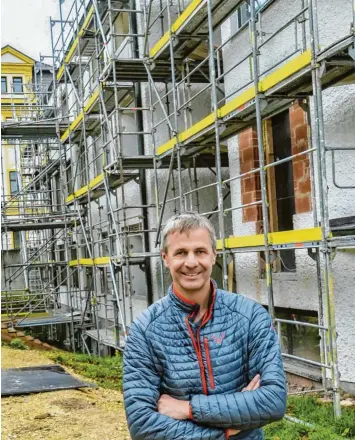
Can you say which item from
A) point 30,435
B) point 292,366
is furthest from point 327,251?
point 30,435

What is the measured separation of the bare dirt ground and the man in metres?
4.22

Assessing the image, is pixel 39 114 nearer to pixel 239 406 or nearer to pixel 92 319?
pixel 92 319

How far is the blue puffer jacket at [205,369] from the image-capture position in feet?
8.33

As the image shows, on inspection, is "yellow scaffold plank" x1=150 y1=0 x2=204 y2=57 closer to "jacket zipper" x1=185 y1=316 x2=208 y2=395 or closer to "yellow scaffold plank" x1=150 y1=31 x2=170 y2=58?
"yellow scaffold plank" x1=150 y1=31 x2=170 y2=58

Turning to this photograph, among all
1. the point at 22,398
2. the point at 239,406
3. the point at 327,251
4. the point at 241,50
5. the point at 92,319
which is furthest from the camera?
the point at 92,319

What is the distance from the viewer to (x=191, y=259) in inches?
105

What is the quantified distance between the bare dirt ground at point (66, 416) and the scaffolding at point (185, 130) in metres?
2.19

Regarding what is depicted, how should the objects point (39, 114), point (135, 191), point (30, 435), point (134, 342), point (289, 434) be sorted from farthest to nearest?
1. point (39, 114)
2. point (135, 191)
3. point (30, 435)
4. point (289, 434)
5. point (134, 342)

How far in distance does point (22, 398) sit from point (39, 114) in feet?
58.1

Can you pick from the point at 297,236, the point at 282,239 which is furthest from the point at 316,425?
the point at 282,239

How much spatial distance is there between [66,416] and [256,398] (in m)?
5.40

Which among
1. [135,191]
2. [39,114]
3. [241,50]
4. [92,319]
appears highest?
[39,114]

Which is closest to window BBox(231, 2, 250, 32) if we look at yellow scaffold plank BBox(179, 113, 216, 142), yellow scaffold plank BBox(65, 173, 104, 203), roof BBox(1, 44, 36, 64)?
yellow scaffold plank BBox(179, 113, 216, 142)

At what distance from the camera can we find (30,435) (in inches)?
268
